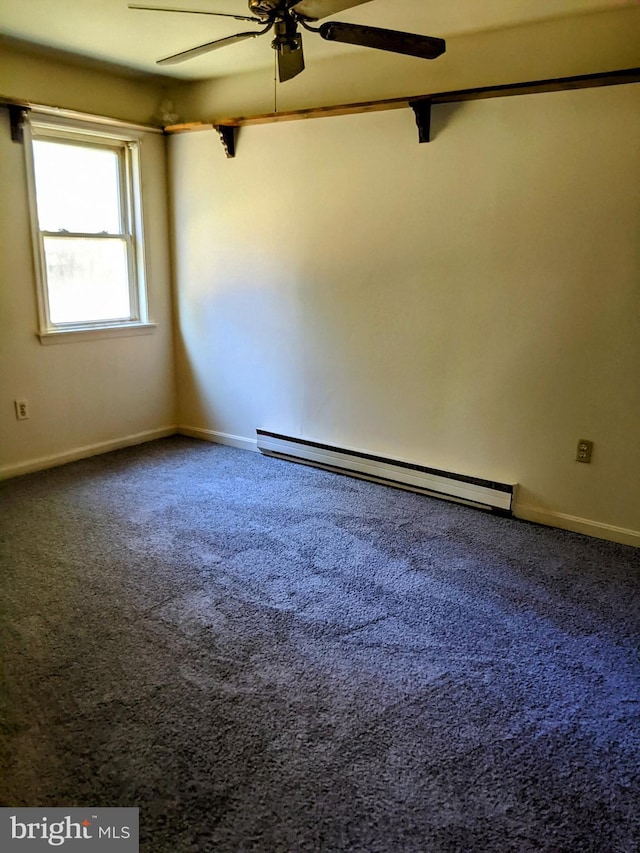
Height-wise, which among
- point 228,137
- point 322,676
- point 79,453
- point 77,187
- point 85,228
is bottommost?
point 322,676

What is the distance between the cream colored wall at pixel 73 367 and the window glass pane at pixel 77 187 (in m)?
0.20

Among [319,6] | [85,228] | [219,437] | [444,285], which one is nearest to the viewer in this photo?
[319,6]

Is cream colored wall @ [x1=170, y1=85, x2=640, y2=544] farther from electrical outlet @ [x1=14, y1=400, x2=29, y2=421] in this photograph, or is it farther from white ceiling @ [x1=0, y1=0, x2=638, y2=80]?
electrical outlet @ [x1=14, y1=400, x2=29, y2=421]

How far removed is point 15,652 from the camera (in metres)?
2.25

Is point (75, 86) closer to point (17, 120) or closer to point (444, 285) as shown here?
point (17, 120)

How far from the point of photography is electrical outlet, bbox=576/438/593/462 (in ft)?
10.6

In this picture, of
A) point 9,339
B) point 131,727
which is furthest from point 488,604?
point 9,339

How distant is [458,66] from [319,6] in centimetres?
151

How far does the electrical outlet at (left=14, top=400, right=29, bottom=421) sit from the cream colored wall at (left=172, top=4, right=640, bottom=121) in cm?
234

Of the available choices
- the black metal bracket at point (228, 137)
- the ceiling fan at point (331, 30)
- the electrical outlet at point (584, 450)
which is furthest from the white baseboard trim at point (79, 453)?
the electrical outlet at point (584, 450)

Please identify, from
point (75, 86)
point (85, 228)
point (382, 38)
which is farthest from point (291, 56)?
point (85, 228)

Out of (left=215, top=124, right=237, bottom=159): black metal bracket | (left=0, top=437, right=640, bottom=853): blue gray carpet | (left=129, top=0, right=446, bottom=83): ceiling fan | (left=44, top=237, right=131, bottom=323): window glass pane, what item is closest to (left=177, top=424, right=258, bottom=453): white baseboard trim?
(left=44, top=237, right=131, bottom=323): window glass pane

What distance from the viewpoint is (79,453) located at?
14.4 feet

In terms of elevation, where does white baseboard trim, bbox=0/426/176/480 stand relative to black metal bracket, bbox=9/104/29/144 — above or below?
below
